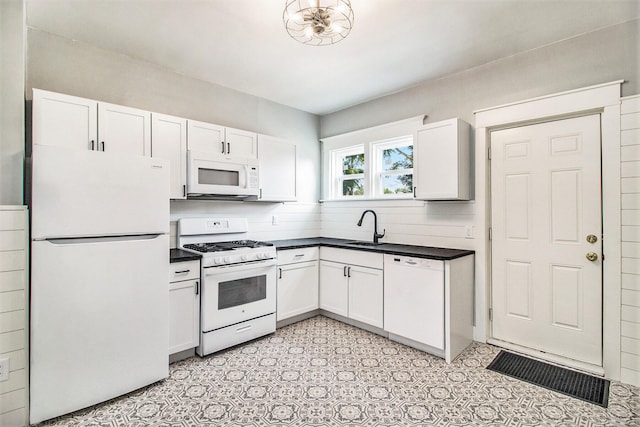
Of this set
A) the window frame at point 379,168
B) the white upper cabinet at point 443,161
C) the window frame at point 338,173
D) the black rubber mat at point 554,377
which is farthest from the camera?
the window frame at point 338,173

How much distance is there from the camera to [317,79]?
3.37 metres

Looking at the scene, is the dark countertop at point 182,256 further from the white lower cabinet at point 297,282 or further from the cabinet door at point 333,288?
the cabinet door at point 333,288

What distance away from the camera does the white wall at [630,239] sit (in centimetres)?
227

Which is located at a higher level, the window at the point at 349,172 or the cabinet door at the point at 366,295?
the window at the point at 349,172

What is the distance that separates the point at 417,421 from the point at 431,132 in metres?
2.44

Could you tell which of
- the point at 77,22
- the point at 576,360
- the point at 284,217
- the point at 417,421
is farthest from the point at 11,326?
the point at 576,360

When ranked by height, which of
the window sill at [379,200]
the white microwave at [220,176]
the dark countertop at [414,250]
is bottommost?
the dark countertop at [414,250]

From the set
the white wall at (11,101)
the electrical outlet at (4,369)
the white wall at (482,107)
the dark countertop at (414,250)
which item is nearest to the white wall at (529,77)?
the white wall at (482,107)

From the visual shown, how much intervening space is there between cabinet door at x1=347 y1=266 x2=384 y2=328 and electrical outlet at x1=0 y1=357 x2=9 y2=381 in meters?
2.68

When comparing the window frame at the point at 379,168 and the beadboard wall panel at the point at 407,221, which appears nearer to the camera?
the beadboard wall panel at the point at 407,221

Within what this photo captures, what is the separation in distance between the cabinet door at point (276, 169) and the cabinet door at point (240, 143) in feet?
0.25

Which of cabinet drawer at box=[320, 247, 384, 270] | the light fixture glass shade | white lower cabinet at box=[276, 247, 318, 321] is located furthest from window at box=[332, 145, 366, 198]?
the light fixture glass shade

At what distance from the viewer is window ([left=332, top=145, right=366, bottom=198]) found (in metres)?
4.28

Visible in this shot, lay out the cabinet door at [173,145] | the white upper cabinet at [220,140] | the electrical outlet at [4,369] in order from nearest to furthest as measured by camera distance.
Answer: the electrical outlet at [4,369]
the cabinet door at [173,145]
the white upper cabinet at [220,140]
